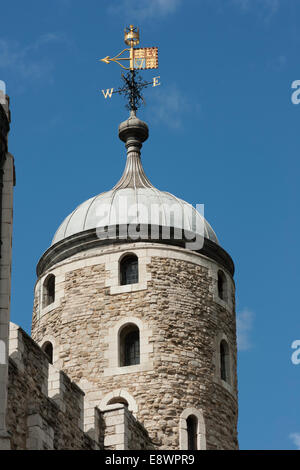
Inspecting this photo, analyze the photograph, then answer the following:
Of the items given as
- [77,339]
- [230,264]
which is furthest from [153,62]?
[77,339]

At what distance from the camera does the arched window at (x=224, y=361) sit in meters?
28.3

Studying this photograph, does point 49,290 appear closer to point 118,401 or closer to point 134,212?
point 134,212

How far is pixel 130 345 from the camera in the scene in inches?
Answer: 1077

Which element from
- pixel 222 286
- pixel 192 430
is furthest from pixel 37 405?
pixel 222 286

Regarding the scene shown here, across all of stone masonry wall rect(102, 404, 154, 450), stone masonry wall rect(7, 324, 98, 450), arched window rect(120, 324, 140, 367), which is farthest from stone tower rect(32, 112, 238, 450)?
stone masonry wall rect(7, 324, 98, 450)

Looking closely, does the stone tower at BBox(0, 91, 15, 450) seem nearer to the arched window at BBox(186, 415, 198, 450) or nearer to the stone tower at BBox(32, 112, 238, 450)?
the stone tower at BBox(32, 112, 238, 450)

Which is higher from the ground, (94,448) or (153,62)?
(153,62)

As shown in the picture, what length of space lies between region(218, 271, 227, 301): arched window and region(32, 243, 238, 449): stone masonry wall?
247mm

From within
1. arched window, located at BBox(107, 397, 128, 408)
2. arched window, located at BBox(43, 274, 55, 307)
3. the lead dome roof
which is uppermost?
the lead dome roof

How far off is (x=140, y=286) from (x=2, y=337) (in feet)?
30.6

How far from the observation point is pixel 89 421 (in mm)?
24172

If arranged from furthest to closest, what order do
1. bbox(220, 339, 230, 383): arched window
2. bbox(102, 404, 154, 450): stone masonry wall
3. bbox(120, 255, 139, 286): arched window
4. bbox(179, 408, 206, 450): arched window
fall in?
1. bbox(220, 339, 230, 383): arched window
2. bbox(120, 255, 139, 286): arched window
3. bbox(179, 408, 206, 450): arched window
4. bbox(102, 404, 154, 450): stone masonry wall

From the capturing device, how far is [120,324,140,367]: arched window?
27.1 meters
